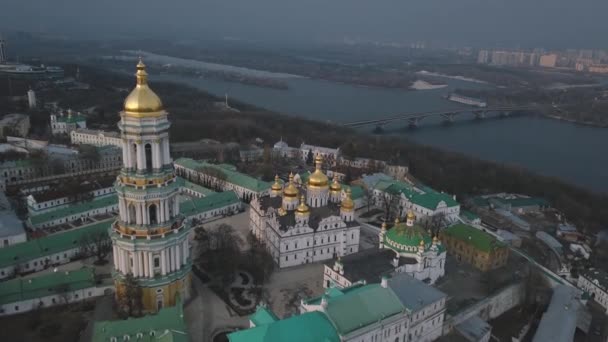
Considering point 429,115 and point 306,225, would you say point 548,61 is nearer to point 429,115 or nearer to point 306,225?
point 429,115

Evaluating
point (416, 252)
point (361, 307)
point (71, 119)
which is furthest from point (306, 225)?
point (71, 119)

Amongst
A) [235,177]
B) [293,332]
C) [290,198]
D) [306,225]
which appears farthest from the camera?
[235,177]

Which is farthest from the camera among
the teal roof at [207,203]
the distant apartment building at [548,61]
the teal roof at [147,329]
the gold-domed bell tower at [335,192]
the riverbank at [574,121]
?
the distant apartment building at [548,61]

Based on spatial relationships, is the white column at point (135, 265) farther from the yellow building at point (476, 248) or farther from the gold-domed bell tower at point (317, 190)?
the yellow building at point (476, 248)

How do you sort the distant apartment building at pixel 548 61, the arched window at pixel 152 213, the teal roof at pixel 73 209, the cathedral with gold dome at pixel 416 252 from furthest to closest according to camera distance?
the distant apartment building at pixel 548 61 < the teal roof at pixel 73 209 < the cathedral with gold dome at pixel 416 252 < the arched window at pixel 152 213

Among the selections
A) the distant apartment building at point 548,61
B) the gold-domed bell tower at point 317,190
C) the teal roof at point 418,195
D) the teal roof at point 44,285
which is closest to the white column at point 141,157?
the teal roof at point 44,285

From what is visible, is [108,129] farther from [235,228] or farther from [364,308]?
[364,308]

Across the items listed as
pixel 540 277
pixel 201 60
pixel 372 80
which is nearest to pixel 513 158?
pixel 540 277
